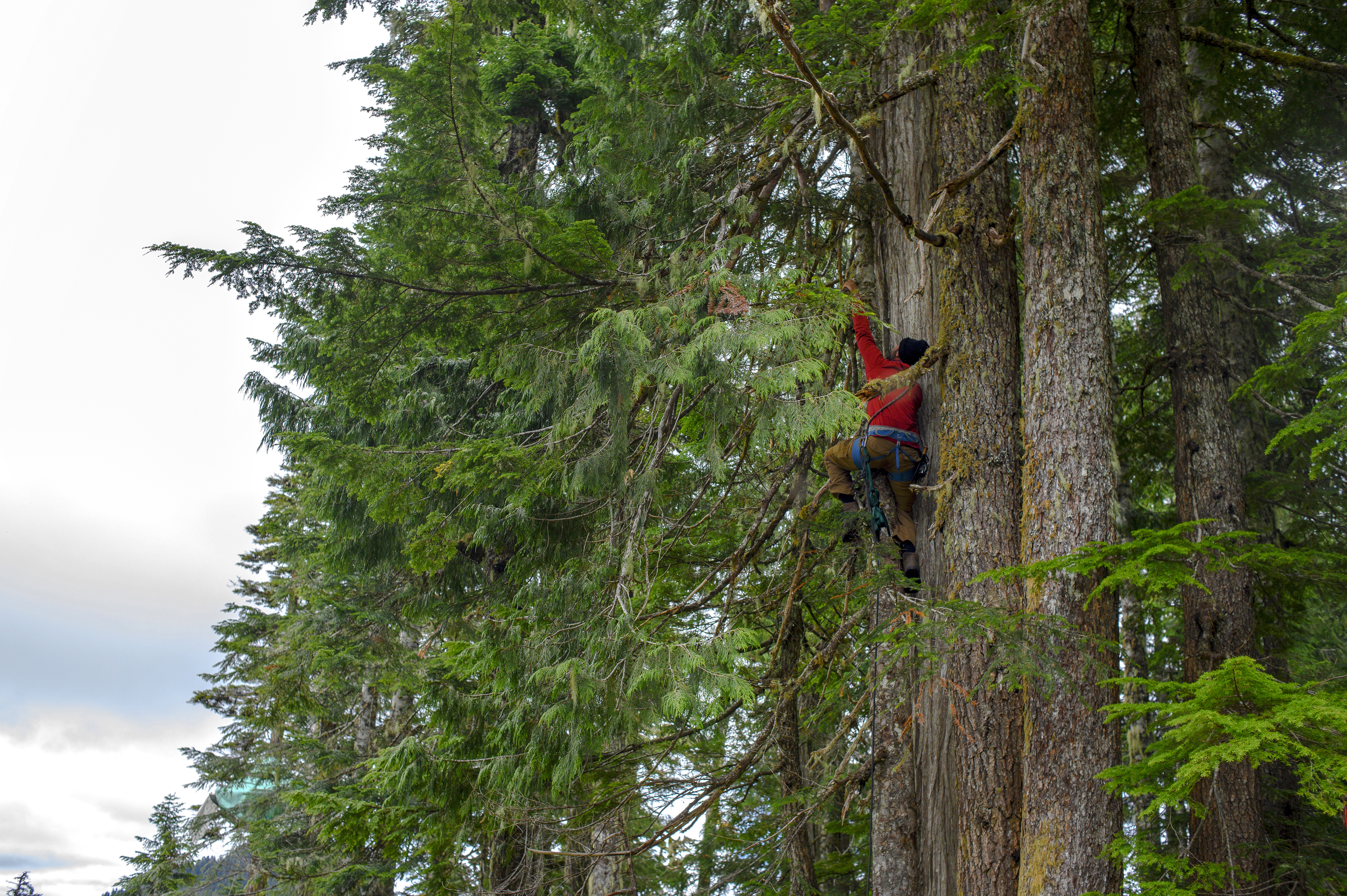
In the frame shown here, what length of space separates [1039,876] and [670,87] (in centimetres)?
573

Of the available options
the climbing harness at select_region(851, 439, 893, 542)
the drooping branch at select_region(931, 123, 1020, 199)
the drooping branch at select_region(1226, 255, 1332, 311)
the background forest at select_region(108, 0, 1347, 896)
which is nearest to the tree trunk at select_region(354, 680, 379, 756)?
the background forest at select_region(108, 0, 1347, 896)

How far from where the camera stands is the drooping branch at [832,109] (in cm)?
355

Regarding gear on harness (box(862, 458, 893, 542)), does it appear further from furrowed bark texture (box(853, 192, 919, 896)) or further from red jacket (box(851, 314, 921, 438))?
furrowed bark texture (box(853, 192, 919, 896))

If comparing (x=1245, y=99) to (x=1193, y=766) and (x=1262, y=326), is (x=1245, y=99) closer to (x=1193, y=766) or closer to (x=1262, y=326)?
(x=1262, y=326)

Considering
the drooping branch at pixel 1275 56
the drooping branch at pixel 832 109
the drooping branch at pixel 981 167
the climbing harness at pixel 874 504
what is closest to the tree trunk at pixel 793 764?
the climbing harness at pixel 874 504

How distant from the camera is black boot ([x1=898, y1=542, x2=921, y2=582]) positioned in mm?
5004

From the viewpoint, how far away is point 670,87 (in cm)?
645

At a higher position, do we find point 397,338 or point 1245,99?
point 1245,99

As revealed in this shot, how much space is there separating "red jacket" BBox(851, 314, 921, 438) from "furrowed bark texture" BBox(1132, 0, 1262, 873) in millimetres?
1959

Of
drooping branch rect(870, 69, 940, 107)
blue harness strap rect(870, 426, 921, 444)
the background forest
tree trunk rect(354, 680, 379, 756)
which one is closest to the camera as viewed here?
the background forest

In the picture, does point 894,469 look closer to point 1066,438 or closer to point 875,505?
point 875,505

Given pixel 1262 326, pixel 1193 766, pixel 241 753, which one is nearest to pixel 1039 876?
pixel 1193 766

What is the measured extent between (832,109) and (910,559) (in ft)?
8.68

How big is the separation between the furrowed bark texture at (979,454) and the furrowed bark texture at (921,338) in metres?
0.08
